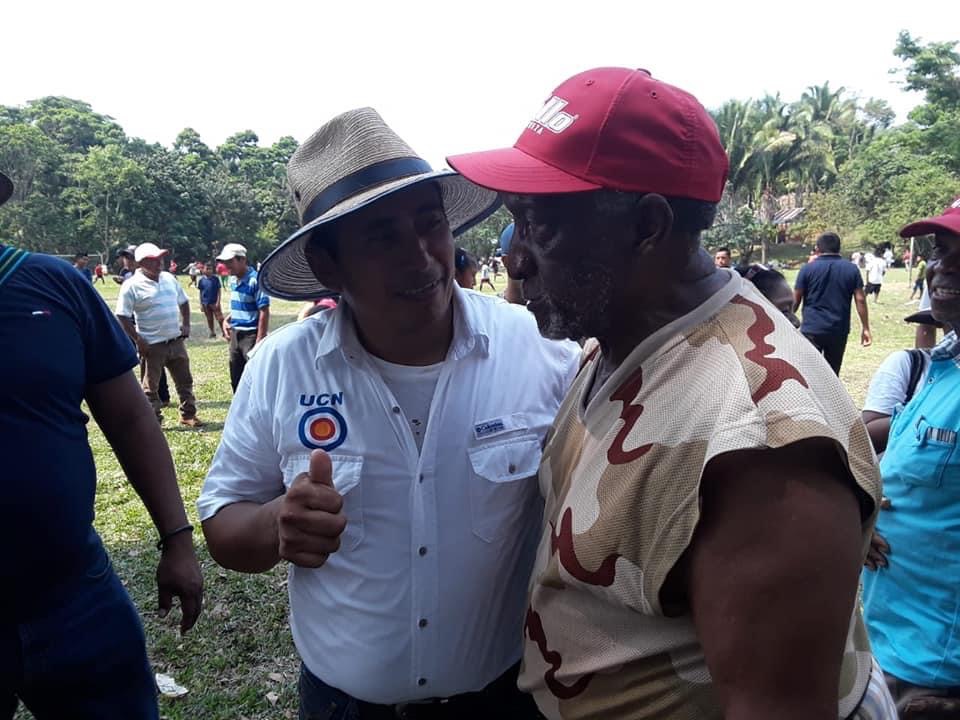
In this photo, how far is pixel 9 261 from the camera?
200cm

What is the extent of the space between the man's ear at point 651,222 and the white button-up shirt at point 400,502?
2.25 ft

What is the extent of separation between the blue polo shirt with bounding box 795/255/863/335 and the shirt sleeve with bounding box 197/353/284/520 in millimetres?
7455

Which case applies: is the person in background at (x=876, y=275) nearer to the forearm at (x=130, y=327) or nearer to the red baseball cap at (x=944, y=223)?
the forearm at (x=130, y=327)

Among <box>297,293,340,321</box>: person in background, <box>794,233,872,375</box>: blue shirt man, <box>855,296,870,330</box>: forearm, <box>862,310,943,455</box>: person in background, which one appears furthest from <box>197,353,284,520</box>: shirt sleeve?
<box>855,296,870,330</box>: forearm

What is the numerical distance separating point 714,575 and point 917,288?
866 inches

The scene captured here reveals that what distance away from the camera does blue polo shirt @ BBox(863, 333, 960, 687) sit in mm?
2154

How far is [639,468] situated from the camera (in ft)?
3.69

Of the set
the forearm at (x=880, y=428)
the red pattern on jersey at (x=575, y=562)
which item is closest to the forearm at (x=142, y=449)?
the red pattern on jersey at (x=575, y=562)

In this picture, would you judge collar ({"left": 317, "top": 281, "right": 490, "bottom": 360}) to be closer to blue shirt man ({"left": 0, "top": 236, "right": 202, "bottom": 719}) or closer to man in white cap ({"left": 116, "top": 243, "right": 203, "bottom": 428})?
blue shirt man ({"left": 0, "top": 236, "right": 202, "bottom": 719})

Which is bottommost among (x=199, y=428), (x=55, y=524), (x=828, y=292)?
(x=199, y=428)

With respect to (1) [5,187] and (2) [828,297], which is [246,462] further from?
(2) [828,297]

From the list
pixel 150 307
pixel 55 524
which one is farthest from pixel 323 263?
pixel 150 307

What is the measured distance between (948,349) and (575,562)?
185 cm

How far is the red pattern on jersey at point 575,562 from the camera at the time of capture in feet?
3.79
